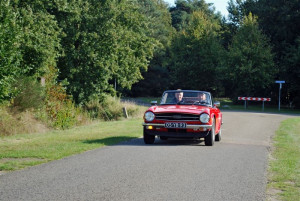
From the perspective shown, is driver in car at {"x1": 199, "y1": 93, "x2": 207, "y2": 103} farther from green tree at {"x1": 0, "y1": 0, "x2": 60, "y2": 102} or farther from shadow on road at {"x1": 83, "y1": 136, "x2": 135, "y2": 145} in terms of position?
green tree at {"x1": 0, "y1": 0, "x2": 60, "y2": 102}

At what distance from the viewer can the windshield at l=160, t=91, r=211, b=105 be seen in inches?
555

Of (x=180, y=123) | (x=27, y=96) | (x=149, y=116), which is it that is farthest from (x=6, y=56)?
(x=180, y=123)

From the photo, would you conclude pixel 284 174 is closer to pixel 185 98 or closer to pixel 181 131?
pixel 181 131

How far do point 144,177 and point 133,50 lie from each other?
2681cm

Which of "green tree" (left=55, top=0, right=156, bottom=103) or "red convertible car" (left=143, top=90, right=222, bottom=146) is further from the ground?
"green tree" (left=55, top=0, right=156, bottom=103)

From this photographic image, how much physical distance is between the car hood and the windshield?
0.51 m

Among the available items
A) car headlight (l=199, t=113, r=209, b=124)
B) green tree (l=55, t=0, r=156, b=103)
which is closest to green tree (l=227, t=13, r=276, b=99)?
green tree (l=55, t=0, r=156, b=103)

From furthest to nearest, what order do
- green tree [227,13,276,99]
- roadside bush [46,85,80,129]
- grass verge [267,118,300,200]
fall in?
green tree [227,13,276,99] < roadside bush [46,85,80,129] < grass verge [267,118,300,200]

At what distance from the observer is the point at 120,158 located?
32.1 ft

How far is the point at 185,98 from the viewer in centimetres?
1424

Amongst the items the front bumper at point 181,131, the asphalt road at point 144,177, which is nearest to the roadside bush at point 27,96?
the front bumper at point 181,131

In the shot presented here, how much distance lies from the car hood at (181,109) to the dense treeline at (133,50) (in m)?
6.15

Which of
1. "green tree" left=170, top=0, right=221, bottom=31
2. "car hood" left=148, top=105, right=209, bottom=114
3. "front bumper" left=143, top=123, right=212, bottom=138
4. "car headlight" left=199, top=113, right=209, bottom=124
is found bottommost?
"front bumper" left=143, top=123, right=212, bottom=138

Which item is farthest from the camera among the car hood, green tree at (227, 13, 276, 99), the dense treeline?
green tree at (227, 13, 276, 99)
